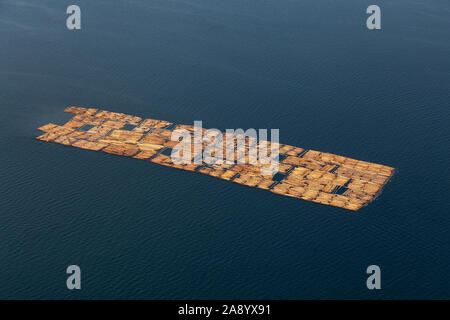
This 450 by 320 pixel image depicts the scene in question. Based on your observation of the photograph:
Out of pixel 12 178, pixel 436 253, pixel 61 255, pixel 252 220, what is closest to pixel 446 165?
pixel 436 253

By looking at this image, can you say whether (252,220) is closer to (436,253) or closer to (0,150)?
(436,253)

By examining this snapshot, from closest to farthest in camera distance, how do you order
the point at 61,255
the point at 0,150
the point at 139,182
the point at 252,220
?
the point at 61,255 < the point at 252,220 < the point at 139,182 < the point at 0,150

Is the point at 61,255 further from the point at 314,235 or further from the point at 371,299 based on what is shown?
the point at 371,299

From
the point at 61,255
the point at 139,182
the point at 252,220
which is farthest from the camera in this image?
the point at 139,182

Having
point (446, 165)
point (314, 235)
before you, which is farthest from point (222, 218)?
point (446, 165)
